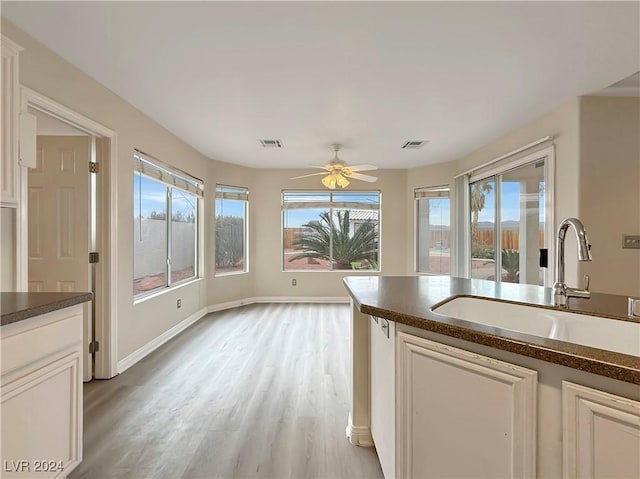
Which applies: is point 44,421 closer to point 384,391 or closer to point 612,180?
point 384,391

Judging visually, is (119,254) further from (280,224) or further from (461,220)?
(461,220)

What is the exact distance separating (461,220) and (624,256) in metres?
2.43

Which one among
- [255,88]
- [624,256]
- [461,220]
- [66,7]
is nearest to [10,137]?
[66,7]

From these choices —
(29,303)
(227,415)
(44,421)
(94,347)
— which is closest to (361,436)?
(227,415)

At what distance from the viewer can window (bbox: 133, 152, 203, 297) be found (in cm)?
332

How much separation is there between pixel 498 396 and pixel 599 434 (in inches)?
9.0

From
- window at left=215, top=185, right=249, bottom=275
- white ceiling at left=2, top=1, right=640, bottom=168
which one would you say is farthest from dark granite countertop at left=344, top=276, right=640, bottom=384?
window at left=215, top=185, right=249, bottom=275

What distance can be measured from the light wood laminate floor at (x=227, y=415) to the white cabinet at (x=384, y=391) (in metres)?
0.29

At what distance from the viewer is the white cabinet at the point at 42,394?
1.20m

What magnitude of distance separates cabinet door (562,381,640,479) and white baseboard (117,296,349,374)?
3.25 m

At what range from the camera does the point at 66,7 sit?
69.1 inches

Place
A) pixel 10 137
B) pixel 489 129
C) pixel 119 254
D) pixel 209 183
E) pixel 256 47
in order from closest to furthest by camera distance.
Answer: pixel 10 137
pixel 256 47
pixel 119 254
pixel 489 129
pixel 209 183

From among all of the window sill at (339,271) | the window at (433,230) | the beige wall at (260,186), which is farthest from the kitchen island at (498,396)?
the window sill at (339,271)

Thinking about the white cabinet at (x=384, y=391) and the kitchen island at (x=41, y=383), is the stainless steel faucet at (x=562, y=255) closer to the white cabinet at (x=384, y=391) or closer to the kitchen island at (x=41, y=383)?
the white cabinet at (x=384, y=391)
